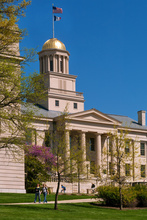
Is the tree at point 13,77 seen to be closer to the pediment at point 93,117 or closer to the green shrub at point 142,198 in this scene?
the green shrub at point 142,198

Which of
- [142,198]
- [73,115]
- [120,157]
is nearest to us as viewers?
[120,157]

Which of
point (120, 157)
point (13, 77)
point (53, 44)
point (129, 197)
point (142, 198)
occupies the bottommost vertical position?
point (142, 198)

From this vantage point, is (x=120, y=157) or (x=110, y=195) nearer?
(x=120, y=157)

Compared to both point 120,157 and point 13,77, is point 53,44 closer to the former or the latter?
point 120,157

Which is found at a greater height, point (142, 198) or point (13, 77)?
point (13, 77)

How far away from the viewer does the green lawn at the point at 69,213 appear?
26.8 metres

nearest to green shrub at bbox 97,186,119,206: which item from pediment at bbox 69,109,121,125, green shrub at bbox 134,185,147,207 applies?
green shrub at bbox 134,185,147,207

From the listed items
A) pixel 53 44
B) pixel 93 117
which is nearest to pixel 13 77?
pixel 93 117

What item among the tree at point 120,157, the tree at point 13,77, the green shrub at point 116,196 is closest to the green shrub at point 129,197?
the green shrub at point 116,196

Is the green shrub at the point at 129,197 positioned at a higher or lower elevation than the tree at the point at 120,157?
lower

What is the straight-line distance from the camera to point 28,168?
185ft

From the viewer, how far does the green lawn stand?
87.8ft

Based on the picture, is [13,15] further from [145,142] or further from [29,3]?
[145,142]

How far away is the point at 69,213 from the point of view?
29828mm
